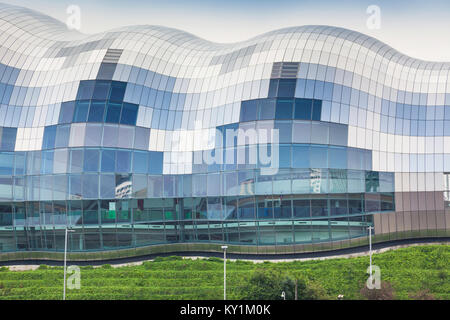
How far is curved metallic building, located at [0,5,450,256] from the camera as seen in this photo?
54438mm

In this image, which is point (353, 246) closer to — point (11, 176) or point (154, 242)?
point (154, 242)

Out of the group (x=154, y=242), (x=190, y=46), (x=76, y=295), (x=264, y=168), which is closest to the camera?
(x=76, y=295)

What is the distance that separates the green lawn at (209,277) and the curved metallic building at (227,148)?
14.3ft

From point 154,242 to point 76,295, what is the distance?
1507 centimetres

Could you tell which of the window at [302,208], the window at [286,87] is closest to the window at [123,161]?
the window at [286,87]

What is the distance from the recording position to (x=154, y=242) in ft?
189

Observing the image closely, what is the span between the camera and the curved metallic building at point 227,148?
179 feet

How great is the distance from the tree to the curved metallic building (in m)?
14.1

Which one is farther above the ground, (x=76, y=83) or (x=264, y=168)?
(x=76, y=83)

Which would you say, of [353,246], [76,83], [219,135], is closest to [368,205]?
[353,246]

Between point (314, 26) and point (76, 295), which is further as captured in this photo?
point (314, 26)

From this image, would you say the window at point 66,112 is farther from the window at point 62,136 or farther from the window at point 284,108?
the window at point 284,108

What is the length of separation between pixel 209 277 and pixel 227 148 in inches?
561

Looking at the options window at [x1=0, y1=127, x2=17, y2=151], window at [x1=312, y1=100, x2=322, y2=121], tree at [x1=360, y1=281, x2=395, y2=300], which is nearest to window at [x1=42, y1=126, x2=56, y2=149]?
window at [x1=0, y1=127, x2=17, y2=151]
